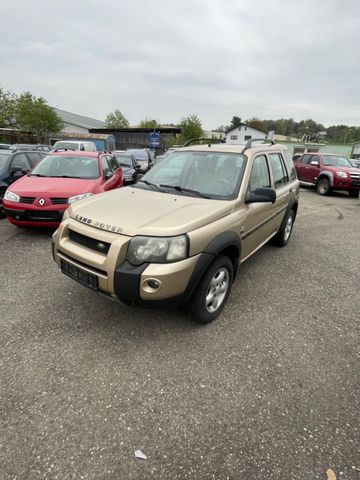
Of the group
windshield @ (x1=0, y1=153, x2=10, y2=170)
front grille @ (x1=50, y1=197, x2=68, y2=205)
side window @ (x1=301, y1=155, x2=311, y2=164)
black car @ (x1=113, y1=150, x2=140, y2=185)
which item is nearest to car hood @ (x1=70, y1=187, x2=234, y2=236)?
front grille @ (x1=50, y1=197, x2=68, y2=205)

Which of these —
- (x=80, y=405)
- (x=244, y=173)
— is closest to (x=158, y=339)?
(x=80, y=405)

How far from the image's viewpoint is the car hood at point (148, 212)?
241 cm

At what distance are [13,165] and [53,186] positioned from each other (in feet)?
8.01

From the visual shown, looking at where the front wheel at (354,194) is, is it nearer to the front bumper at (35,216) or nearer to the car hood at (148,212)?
the car hood at (148,212)

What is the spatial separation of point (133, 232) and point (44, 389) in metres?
1.41

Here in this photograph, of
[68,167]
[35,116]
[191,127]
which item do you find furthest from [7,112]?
[68,167]

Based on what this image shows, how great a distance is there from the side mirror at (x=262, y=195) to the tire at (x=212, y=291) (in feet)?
2.57

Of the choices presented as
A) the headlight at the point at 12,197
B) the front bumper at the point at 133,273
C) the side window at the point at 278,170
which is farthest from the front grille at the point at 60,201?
the side window at the point at 278,170

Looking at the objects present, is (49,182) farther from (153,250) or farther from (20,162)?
(153,250)

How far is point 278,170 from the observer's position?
4.50m

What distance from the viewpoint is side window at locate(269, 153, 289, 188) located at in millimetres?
4246

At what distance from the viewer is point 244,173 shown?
327 centimetres

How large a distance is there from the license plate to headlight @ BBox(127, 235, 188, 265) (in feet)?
1.47

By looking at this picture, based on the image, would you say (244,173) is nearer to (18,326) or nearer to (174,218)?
(174,218)
